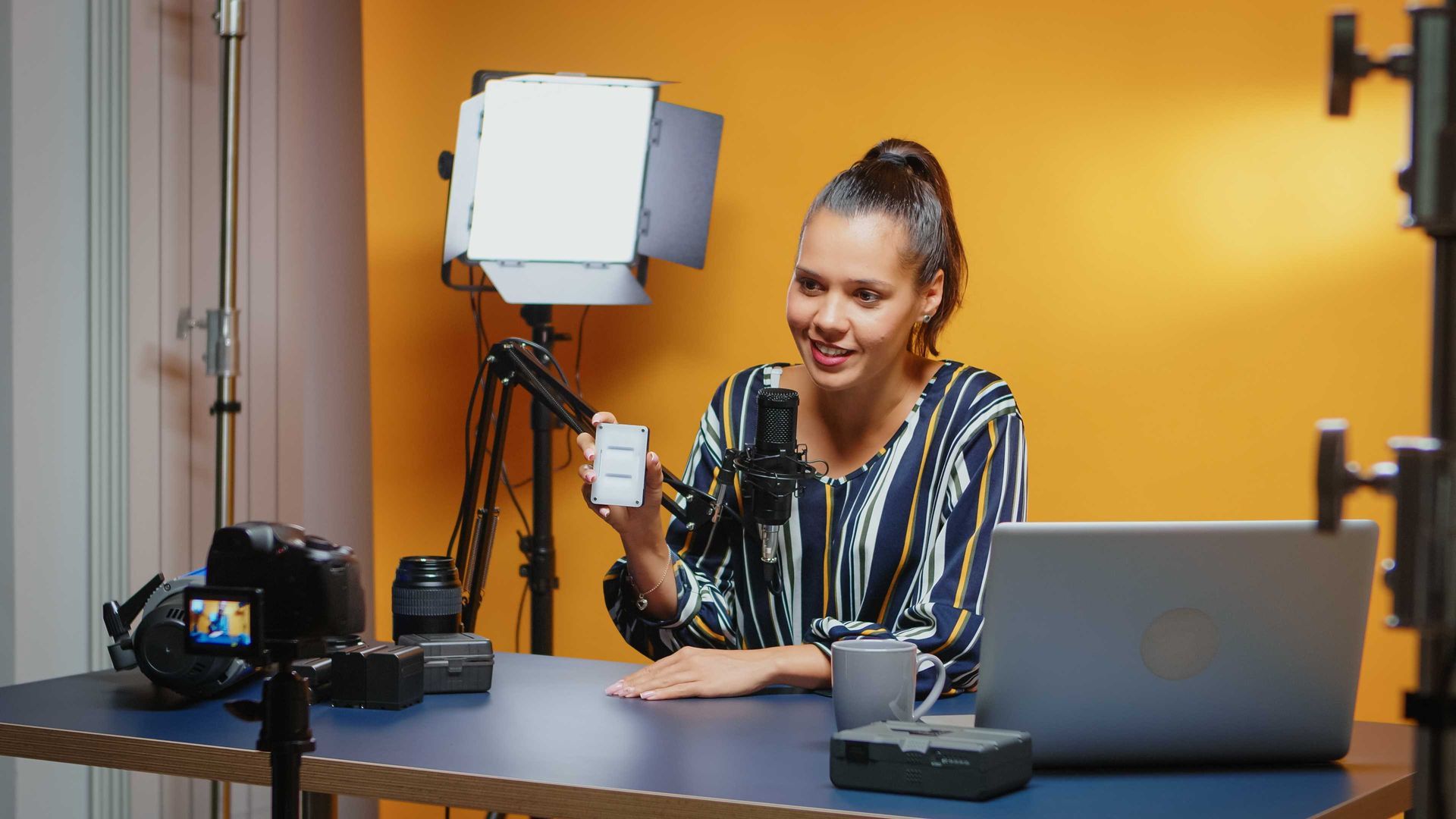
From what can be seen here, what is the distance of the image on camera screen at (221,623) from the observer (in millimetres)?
1030

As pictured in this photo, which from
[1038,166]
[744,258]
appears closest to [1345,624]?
[1038,166]

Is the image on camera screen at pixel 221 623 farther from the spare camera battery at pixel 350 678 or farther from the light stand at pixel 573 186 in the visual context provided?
the light stand at pixel 573 186

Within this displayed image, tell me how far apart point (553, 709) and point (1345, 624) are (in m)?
0.82

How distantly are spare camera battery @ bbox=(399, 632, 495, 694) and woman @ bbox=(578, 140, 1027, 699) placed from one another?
0.85 feet

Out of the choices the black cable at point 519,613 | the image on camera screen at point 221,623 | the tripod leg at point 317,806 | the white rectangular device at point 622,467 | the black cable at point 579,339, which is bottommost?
the black cable at point 519,613

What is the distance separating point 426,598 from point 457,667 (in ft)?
0.35

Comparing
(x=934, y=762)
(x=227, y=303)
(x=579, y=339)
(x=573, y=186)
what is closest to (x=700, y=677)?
(x=934, y=762)

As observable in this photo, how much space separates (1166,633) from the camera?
124 cm

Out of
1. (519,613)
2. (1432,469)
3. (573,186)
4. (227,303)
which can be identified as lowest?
(519,613)

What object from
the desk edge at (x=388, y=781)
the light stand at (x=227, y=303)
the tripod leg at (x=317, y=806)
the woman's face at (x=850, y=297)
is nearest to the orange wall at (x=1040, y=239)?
the light stand at (x=227, y=303)

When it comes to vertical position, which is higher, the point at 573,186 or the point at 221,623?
the point at 573,186

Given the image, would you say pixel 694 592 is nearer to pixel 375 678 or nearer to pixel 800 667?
pixel 800 667

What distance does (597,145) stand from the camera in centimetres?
280

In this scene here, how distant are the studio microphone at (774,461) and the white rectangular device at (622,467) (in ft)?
0.57
